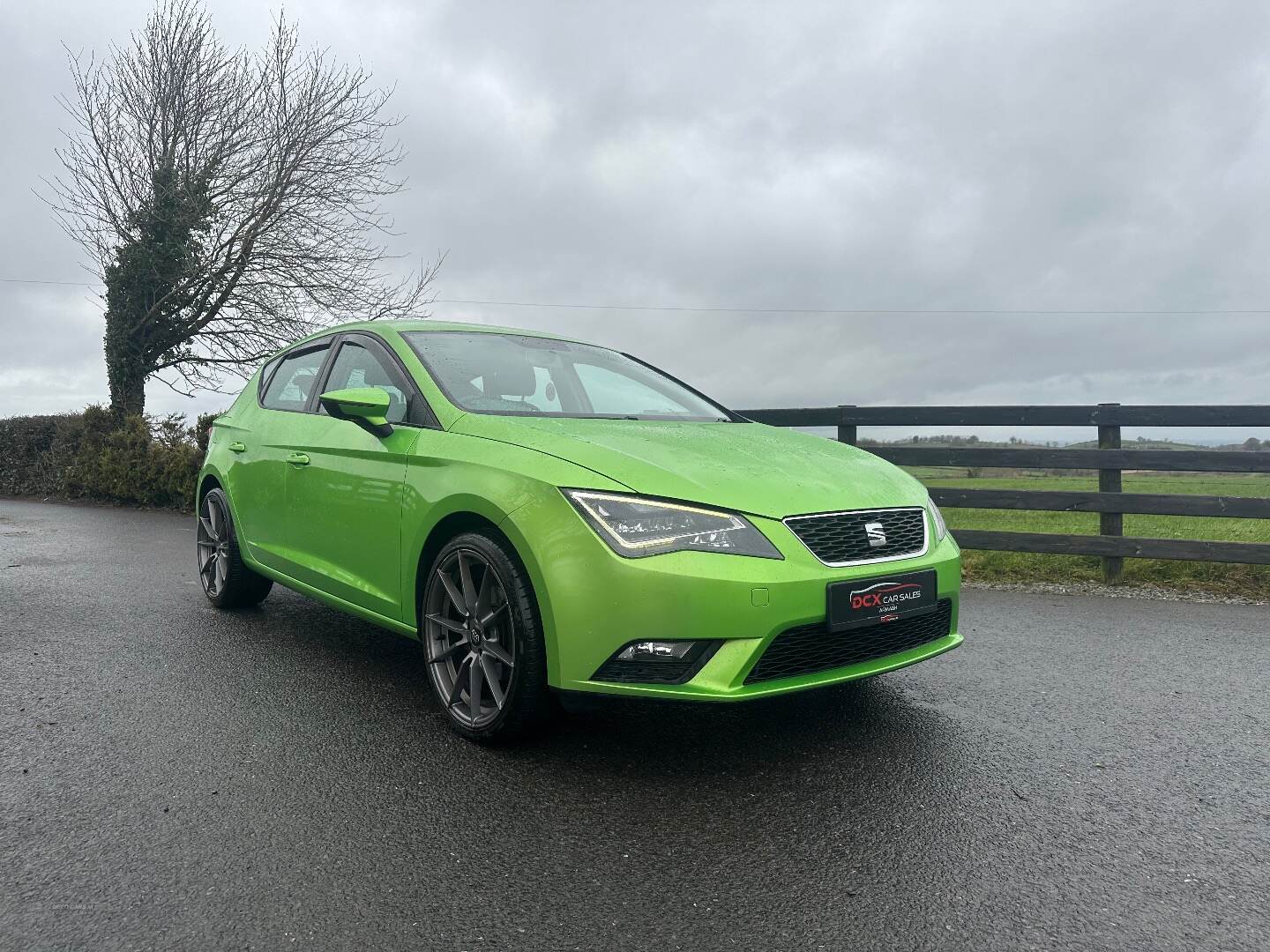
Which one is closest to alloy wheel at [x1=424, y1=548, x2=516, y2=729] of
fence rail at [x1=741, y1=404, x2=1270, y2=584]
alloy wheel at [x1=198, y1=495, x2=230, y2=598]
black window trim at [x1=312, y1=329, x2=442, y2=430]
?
black window trim at [x1=312, y1=329, x2=442, y2=430]

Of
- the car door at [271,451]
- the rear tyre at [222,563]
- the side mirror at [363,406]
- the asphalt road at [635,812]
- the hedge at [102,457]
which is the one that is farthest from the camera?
the hedge at [102,457]

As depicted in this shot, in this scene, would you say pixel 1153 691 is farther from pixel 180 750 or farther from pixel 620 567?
pixel 180 750

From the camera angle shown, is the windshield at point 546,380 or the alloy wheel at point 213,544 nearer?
the windshield at point 546,380

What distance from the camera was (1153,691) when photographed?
164 inches

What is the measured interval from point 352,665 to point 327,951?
8.24 ft

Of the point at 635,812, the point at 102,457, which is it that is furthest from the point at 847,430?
the point at 102,457

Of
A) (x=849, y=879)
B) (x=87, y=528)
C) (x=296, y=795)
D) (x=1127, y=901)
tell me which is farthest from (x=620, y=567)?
(x=87, y=528)

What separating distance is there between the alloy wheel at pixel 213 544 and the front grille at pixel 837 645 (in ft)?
12.6

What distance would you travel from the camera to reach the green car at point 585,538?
9.37 feet

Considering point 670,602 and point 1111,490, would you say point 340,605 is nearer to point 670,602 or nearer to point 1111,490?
point 670,602

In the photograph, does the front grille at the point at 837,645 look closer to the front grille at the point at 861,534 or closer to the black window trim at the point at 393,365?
the front grille at the point at 861,534

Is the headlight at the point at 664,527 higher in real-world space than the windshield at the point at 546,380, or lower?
lower

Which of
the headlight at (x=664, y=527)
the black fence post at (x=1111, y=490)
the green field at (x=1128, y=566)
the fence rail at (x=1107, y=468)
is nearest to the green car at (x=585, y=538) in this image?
the headlight at (x=664, y=527)

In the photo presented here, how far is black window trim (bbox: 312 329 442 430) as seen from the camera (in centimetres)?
372
